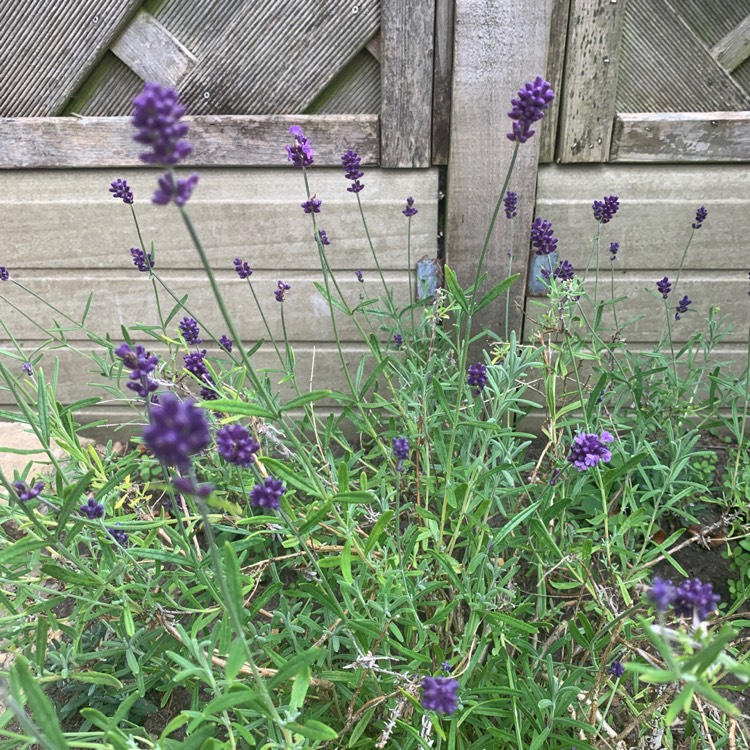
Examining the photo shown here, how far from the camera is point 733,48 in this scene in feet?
7.36

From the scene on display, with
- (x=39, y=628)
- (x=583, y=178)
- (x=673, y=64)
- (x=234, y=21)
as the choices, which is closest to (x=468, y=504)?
(x=39, y=628)

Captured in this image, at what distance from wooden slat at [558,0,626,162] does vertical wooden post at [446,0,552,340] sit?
11cm

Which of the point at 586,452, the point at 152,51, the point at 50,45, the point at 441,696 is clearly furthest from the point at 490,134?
the point at 441,696

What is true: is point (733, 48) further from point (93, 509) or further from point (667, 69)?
point (93, 509)

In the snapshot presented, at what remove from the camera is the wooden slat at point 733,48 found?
2.23 metres

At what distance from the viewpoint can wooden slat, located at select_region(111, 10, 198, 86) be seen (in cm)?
232

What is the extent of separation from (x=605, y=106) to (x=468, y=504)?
1615 mm

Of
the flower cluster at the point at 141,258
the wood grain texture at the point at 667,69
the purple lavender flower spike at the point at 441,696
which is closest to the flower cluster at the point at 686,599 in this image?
the purple lavender flower spike at the point at 441,696

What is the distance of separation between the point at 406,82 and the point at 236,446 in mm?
1820

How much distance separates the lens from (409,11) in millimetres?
2174

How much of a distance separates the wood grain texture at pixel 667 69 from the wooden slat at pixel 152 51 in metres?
1.67

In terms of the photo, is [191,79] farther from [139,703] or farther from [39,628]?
[139,703]

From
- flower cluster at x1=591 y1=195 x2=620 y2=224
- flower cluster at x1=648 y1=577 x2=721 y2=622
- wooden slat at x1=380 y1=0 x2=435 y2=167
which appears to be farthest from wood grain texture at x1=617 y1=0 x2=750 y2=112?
flower cluster at x1=648 y1=577 x2=721 y2=622

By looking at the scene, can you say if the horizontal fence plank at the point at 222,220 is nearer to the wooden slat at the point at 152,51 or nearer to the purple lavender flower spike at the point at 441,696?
the wooden slat at the point at 152,51
